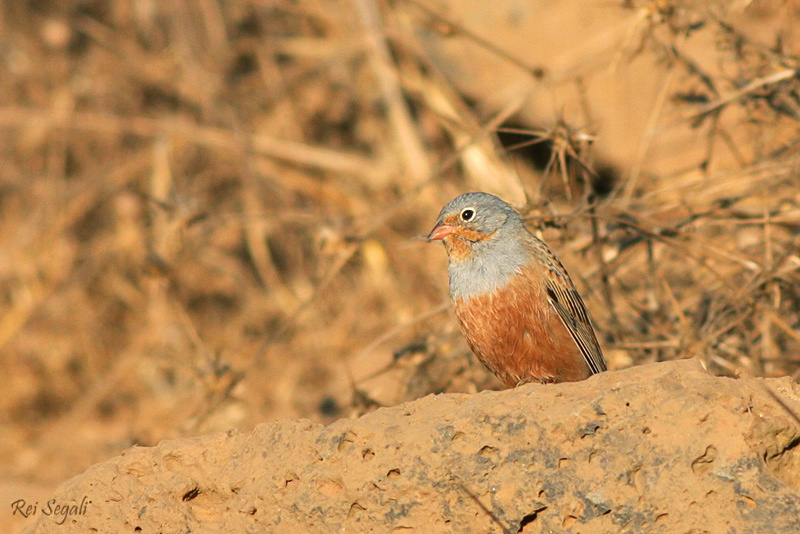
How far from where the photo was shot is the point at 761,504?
2873 mm

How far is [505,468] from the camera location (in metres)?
3.14

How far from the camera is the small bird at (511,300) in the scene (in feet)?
15.1

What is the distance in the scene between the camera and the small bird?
460 cm

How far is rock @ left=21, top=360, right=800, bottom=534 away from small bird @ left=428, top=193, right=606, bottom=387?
1.11 metres

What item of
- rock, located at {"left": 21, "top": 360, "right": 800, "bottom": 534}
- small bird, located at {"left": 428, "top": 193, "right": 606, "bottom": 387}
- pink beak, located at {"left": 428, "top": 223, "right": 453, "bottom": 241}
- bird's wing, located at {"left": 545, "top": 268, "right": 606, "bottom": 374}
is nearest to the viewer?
rock, located at {"left": 21, "top": 360, "right": 800, "bottom": 534}

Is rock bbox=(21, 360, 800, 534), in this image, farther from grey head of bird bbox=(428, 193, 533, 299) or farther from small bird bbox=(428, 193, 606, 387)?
grey head of bird bbox=(428, 193, 533, 299)

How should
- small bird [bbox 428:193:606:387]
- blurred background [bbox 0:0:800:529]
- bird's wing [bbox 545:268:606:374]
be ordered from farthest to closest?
blurred background [bbox 0:0:800:529]
bird's wing [bbox 545:268:606:374]
small bird [bbox 428:193:606:387]

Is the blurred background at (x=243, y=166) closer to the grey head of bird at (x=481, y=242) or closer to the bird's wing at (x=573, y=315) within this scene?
the grey head of bird at (x=481, y=242)

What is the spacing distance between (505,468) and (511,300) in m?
1.55

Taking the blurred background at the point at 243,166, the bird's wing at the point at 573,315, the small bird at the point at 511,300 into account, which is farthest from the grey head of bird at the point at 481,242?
the blurred background at the point at 243,166

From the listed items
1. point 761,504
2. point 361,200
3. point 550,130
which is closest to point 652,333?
point 550,130

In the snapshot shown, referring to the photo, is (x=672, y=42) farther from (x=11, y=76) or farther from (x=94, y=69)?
(x=11, y=76)

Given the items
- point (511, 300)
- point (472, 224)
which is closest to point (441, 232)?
point (472, 224)

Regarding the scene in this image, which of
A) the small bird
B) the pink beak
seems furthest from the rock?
the pink beak
